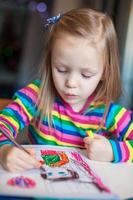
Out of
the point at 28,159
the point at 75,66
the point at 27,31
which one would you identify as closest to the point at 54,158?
the point at 28,159

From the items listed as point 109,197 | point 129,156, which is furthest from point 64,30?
point 109,197

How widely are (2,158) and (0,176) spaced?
7 cm

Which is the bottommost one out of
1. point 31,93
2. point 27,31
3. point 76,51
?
point 27,31

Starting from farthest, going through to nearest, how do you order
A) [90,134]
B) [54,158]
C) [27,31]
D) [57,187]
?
1. [27,31]
2. [90,134]
3. [54,158]
4. [57,187]

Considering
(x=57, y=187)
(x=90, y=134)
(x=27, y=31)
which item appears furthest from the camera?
(x=27, y=31)

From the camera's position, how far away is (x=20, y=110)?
93cm

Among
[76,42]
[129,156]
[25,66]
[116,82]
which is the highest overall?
[76,42]

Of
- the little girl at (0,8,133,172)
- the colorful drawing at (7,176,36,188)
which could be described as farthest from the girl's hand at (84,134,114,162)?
the colorful drawing at (7,176,36,188)

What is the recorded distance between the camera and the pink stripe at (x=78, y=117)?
950mm

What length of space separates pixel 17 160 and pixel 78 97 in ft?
0.90

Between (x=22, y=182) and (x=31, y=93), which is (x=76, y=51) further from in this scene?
(x=22, y=182)

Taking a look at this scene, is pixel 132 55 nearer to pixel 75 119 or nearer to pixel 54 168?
pixel 75 119

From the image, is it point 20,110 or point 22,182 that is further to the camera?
point 20,110

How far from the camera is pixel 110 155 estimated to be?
82 cm
